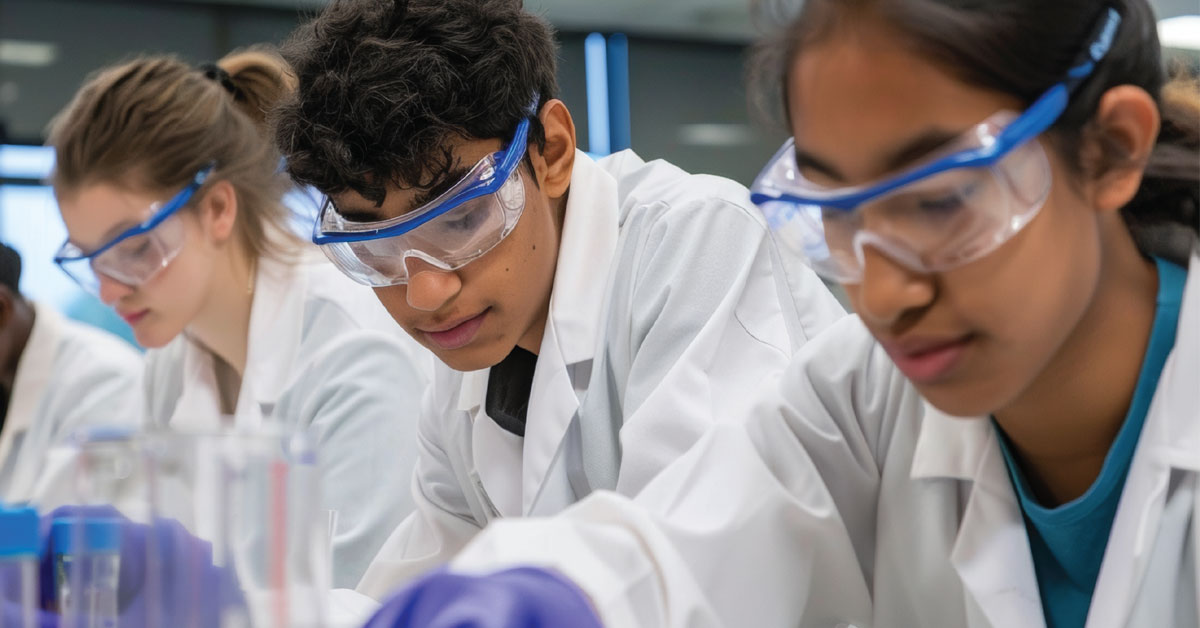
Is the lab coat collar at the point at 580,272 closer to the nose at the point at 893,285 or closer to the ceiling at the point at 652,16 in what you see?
the nose at the point at 893,285

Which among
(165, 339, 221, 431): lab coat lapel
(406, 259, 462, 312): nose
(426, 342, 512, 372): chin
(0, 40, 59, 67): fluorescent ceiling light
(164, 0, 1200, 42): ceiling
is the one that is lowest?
(164, 0, 1200, 42): ceiling

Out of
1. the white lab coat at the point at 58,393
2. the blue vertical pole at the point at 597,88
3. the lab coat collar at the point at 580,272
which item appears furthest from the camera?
the blue vertical pole at the point at 597,88

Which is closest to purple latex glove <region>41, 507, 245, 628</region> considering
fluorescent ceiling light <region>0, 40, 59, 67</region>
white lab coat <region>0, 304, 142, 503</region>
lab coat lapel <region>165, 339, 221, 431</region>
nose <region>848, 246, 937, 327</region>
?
nose <region>848, 246, 937, 327</region>

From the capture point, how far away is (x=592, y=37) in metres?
8.23

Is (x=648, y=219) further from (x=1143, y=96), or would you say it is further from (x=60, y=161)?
(x=60, y=161)

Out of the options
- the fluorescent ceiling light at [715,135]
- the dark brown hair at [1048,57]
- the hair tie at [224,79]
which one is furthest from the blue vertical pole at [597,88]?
the dark brown hair at [1048,57]

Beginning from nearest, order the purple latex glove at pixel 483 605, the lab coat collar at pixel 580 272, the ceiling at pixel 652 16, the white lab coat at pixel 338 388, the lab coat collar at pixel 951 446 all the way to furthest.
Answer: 1. the purple latex glove at pixel 483 605
2. the lab coat collar at pixel 951 446
3. the lab coat collar at pixel 580 272
4. the white lab coat at pixel 338 388
5. the ceiling at pixel 652 16

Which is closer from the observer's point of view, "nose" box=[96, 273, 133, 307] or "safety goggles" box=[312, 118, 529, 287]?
"safety goggles" box=[312, 118, 529, 287]

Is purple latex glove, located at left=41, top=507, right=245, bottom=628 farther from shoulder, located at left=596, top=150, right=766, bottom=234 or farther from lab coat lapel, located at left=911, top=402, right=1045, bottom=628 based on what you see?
shoulder, located at left=596, top=150, right=766, bottom=234

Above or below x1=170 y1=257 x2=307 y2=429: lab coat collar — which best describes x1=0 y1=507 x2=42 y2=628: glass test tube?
above

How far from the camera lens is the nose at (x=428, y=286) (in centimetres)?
167

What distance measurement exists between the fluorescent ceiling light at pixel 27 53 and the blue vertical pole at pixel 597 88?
3.25 m

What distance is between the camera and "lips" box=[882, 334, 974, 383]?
3.34 feet

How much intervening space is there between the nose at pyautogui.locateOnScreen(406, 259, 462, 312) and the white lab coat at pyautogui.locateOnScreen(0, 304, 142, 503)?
1.67m
